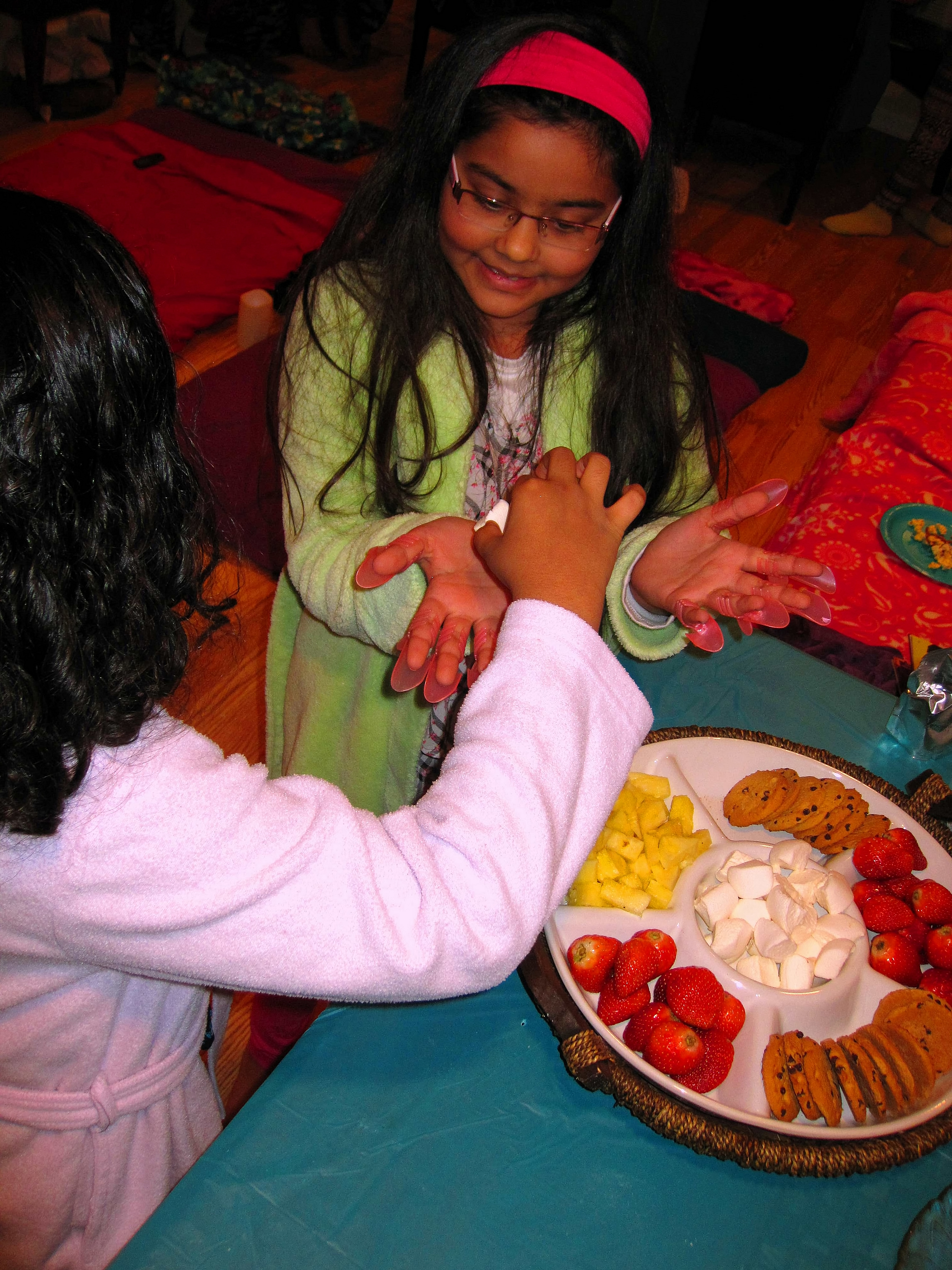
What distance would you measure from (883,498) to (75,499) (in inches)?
67.9

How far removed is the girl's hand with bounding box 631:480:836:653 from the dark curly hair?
0.51 metres

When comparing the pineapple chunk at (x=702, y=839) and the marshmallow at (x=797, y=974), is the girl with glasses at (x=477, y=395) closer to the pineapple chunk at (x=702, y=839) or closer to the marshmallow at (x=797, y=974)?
the pineapple chunk at (x=702, y=839)

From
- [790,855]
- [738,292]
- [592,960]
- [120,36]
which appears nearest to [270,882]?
[592,960]

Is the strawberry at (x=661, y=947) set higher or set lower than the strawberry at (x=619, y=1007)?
higher

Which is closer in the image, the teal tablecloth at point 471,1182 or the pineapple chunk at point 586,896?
the teal tablecloth at point 471,1182

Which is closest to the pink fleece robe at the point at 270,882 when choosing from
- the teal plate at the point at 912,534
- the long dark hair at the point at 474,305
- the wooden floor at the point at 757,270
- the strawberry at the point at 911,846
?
the strawberry at the point at 911,846

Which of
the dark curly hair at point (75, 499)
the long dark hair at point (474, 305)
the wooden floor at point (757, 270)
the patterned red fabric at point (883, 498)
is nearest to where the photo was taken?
the dark curly hair at point (75, 499)

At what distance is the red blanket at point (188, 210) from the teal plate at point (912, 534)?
172 centimetres

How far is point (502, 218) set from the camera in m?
0.94

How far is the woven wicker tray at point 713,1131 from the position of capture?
2.18 ft

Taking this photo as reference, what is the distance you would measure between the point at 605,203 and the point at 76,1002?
881 mm

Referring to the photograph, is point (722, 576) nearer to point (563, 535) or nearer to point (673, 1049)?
point (563, 535)

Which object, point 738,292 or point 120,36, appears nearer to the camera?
point 738,292

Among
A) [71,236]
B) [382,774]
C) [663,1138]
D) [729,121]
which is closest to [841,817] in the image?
[663,1138]
